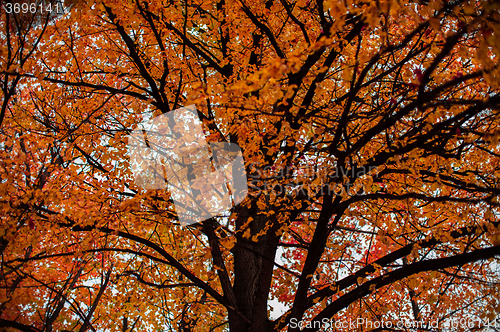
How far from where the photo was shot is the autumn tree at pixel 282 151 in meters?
2.80

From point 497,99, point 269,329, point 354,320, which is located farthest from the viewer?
point 354,320

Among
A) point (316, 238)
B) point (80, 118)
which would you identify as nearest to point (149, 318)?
point (80, 118)

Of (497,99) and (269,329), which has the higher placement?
(497,99)

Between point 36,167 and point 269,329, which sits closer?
point 269,329

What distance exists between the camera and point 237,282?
4.95 meters

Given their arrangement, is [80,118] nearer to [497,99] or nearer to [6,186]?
[6,186]

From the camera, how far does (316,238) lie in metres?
3.60

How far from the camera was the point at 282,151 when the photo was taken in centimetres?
519

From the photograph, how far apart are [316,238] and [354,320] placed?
2.27m

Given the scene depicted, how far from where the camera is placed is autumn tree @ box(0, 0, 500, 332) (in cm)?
280

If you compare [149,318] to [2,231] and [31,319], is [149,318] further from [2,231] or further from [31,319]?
[2,231]

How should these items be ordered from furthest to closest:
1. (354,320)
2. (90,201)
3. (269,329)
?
(354,320)
(269,329)
(90,201)

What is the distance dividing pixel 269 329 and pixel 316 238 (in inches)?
72.5

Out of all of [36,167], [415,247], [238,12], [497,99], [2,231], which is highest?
[238,12]
